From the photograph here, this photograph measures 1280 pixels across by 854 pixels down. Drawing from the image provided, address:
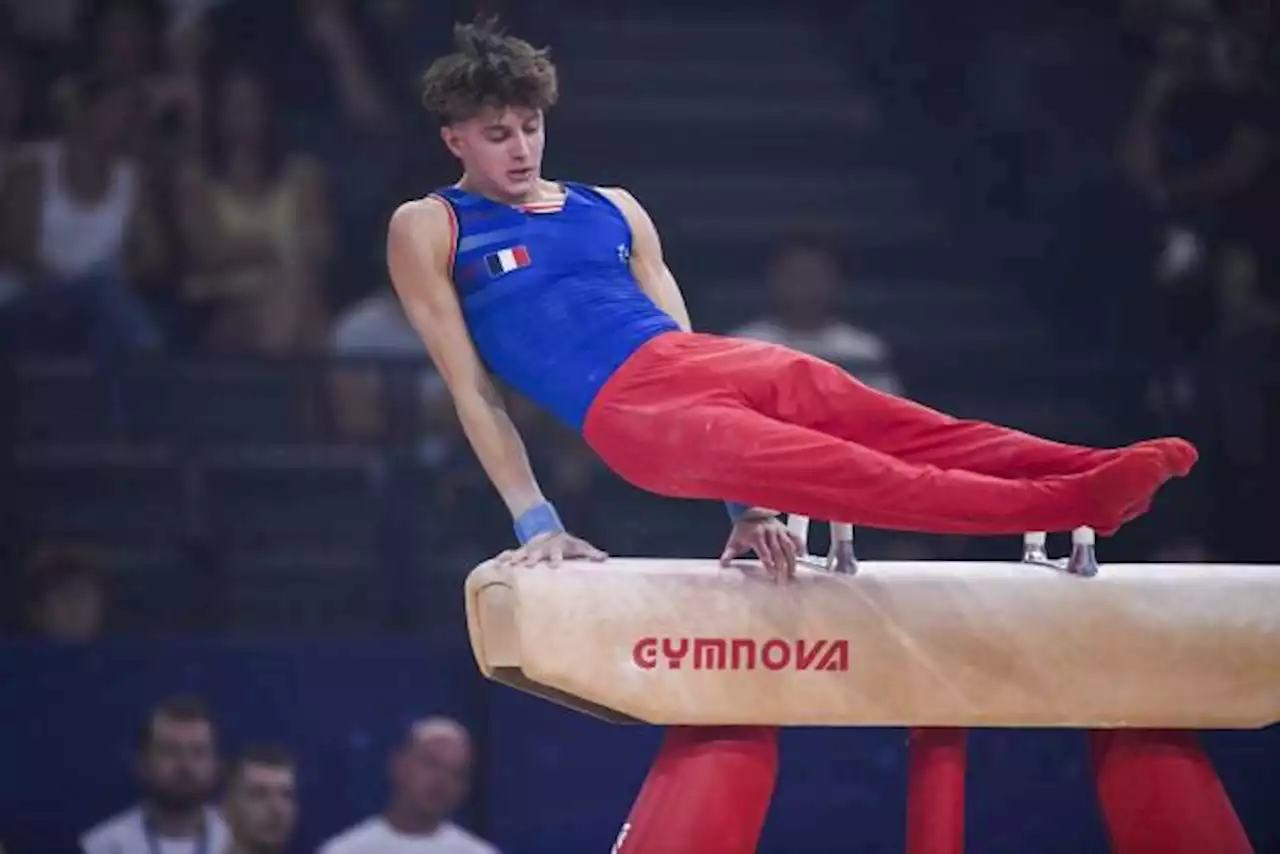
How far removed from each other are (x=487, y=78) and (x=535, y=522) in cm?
86

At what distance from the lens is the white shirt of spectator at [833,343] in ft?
20.6

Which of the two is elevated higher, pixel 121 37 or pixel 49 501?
pixel 121 37

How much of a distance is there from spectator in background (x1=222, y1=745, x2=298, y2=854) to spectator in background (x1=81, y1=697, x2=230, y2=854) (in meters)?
0.08

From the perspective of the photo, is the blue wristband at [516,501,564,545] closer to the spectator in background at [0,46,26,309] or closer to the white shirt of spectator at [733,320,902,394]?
the white shirt of spectator at [733,320,902,394]

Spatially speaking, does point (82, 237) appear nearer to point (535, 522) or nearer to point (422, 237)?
point (422, 237)

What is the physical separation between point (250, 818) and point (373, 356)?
4.48ft

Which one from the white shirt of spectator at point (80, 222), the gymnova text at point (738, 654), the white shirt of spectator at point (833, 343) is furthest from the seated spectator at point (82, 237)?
the gymnova text at point (738, 654)

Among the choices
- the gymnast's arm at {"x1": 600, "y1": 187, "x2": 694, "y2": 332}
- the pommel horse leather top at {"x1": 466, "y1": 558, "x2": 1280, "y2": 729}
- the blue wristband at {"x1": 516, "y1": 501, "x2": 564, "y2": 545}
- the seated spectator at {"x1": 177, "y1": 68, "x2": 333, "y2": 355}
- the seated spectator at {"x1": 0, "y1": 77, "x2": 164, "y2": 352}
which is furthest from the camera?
the seated spectator at {"x1": 177, "y1": 68, "x2": 333, "y2": 355}

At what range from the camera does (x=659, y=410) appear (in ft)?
12.9

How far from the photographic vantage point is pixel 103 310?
21.7 ft

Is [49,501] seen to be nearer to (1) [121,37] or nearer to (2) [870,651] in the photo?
(1) [121,37]

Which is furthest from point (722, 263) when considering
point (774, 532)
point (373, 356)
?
point (774, 532)

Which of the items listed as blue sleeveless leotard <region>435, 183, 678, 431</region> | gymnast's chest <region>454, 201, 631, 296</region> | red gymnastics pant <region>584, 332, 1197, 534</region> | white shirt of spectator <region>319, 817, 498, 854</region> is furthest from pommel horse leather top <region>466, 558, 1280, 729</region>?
white shirt of spectator <region>319, 817, 498, 854</region>

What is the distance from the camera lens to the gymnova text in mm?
3936
